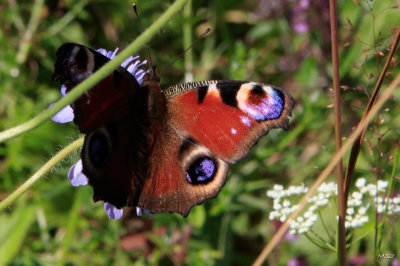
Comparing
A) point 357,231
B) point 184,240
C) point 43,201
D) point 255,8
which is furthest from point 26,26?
point 357,231

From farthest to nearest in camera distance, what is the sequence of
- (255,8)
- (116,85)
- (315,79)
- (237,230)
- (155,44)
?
(255,8), (155,44), (315,79), (237,230), (116,85)

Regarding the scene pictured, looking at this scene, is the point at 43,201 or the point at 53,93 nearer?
the point at 43,201

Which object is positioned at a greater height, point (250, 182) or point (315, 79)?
point (315, 79)

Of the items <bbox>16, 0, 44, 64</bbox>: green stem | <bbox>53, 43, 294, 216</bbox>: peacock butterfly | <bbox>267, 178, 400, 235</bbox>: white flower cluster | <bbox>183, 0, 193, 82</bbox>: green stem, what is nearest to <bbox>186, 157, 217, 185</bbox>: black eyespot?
<bbox>53, 43, 294, 216</bbox>: peacock butterfly

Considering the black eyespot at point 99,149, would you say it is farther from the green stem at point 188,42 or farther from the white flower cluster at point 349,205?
the green stem at point 188,42

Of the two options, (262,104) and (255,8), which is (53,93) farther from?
(262,104)

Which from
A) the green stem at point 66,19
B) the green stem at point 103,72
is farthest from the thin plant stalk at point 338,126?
the green stem at point 66,19

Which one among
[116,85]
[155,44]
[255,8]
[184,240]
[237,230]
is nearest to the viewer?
[116,85]
